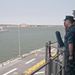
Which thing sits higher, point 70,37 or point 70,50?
point 70,37

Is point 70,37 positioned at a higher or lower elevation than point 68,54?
higher

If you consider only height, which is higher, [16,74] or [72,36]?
[72,36]

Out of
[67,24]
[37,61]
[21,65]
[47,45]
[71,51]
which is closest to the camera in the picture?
[71,51]

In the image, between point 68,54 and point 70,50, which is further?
point 68,54

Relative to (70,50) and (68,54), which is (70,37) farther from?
(68,54)

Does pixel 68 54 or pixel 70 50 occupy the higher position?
pixel 70 50

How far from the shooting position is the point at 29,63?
29.5m

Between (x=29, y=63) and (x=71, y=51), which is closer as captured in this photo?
(x=71, y=51)

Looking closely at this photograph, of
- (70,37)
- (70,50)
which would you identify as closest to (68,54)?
(70,50)

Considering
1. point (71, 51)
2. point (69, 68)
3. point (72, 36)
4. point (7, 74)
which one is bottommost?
point (7, 74)

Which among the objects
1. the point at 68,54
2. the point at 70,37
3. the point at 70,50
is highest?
the point at 70,37

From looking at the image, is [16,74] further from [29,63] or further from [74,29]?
[74,29]

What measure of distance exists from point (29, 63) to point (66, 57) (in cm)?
2493

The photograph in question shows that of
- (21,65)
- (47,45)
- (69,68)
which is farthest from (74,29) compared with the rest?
(21,65)
